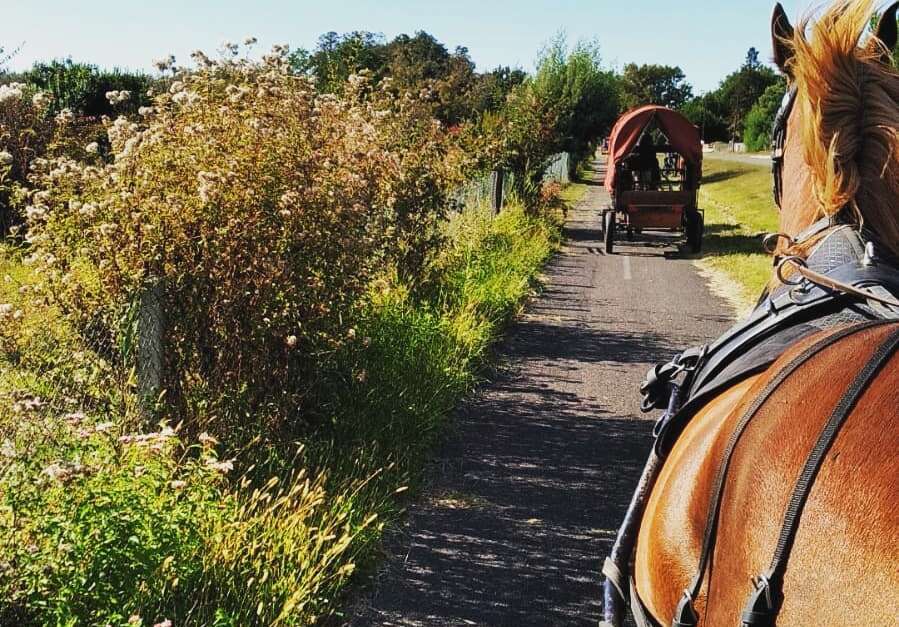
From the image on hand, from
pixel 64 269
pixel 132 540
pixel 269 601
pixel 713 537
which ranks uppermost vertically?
pixel 64 269

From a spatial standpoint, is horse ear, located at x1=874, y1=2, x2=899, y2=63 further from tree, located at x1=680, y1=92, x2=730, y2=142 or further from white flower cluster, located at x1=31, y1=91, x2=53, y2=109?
tree, located at x1=680, y1=92, x2=730, y2=142

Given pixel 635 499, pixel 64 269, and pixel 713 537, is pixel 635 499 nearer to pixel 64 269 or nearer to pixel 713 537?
pixel 713 537

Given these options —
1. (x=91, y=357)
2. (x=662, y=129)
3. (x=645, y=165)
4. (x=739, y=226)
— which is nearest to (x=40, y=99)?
(x=91, y=357)

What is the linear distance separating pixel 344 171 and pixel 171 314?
1633 mm

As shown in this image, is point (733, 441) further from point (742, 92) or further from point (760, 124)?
point (742, 92)

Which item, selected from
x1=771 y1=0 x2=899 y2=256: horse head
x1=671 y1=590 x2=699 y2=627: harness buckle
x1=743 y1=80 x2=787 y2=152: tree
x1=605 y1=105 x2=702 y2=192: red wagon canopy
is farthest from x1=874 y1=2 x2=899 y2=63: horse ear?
x1=743 y1=80 x2=787 y2=152: tree

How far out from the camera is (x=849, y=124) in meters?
2.45

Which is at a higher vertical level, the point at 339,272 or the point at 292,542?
the point at 339,272

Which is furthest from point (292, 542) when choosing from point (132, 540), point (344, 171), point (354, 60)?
point (354, 60)

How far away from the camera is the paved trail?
13.2 ft

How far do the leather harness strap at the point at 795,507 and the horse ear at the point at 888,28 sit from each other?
1730 mm

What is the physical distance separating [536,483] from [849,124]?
11.3ft

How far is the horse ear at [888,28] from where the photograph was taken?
2951mm

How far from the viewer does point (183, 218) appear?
163 inches
